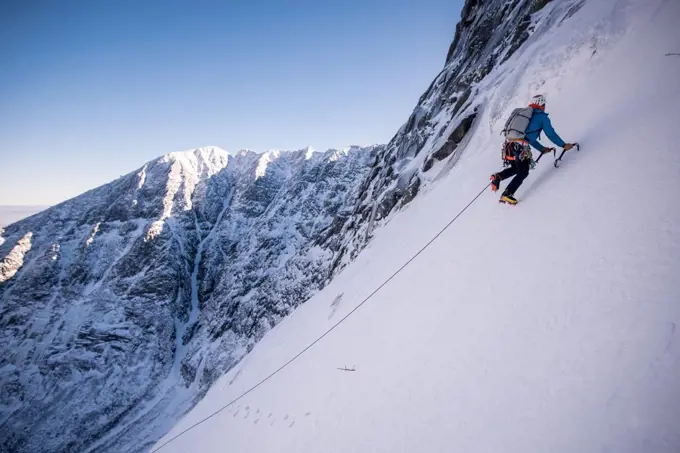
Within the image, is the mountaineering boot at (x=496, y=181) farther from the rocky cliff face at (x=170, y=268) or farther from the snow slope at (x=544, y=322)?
the rocky cliff face at (x=170, y=268)

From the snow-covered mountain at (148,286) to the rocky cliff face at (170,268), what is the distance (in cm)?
46

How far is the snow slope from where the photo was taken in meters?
2.84

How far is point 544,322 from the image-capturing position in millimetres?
3742

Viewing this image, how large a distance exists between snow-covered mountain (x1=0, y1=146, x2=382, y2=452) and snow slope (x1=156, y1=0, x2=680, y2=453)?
5542 cm

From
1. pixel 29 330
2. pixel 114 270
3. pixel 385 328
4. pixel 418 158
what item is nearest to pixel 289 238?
pixel 114 270

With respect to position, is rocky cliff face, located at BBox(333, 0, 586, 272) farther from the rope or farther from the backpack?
the backpack

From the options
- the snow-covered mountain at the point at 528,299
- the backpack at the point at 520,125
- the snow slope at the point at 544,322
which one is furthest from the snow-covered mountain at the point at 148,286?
the backpack at the point at 520,125

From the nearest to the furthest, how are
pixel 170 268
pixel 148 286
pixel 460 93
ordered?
pixel 460 93 → pixel 148 286 → pixel 170 268

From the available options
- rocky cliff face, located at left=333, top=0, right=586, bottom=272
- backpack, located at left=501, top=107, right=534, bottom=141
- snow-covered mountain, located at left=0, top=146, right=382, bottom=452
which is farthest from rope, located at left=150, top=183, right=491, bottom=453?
snow-covered mountain, located at left=0, top=146, right=382, bottom=452

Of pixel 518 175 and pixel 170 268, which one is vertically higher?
pixel 170 268

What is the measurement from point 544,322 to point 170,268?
404ft

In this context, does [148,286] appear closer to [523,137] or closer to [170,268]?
[170,268]

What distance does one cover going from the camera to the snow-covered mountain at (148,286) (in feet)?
237

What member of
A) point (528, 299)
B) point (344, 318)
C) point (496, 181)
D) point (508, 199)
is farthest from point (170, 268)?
point (528, 299)
